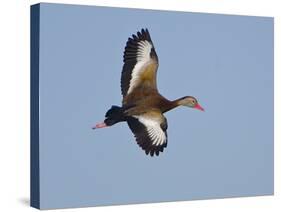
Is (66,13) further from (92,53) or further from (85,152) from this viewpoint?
(85,152)

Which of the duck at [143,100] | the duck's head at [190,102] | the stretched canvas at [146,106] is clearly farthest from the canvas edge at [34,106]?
the duck's head at [190,102]

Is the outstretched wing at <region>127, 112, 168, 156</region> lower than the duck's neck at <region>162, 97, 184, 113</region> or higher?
lower

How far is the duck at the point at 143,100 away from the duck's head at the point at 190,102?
0.11m

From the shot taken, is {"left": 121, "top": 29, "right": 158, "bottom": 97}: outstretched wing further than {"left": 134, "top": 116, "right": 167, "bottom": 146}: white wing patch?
No

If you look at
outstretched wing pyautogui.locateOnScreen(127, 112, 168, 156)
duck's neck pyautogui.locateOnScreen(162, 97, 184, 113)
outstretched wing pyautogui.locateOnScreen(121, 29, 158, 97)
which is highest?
outstretched wing pyautogui.locateOnScreen(121, 29, 158, 97)

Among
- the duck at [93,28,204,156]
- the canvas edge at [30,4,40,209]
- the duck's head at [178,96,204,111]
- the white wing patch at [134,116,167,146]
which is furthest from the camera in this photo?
the duck's head at [178,96,204,111]

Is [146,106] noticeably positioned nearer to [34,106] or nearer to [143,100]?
[143,100]

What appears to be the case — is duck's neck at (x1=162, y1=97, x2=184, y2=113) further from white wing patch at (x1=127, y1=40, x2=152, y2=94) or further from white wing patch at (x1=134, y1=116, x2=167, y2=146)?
white wing patch at (x1=127, y1=40, x2=152, y2=94)

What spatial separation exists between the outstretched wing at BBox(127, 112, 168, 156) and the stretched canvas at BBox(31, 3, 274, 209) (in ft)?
0.03

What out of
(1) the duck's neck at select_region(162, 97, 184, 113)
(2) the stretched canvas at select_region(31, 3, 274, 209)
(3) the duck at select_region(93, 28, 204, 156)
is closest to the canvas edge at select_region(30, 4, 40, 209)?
(2) the stretched canvas at select_region(31, 3, 274, 209)

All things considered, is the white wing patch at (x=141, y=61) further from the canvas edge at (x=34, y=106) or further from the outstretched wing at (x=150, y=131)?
the canvas edge at (x=34, y=106)

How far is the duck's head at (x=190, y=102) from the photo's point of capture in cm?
1012

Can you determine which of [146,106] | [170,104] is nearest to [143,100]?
[146,106]

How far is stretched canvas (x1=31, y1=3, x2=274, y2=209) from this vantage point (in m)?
9.41
